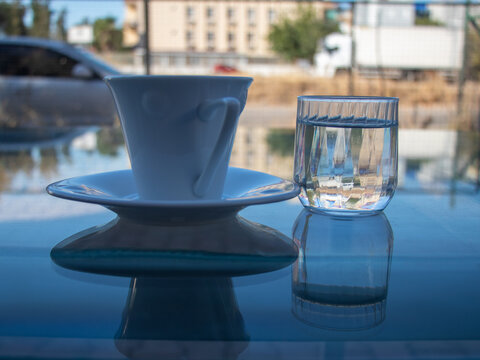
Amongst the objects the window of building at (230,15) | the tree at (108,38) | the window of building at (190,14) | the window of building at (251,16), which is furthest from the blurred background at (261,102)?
the tree at (108,38)

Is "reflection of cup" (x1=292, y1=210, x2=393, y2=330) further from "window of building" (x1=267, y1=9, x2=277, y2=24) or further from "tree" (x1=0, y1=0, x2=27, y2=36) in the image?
"window of building" (x1=267, y1=9, x2=277, y2=24)

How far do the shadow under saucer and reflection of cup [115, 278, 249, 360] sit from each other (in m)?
0.01

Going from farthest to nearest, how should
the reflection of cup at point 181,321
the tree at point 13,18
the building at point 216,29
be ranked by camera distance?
the building at point 216,29 < the tree at point 13,18 < the reflection of cup at point 181,321

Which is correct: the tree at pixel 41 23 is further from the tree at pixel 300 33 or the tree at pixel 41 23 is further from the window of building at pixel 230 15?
the window of building at pixel 230 15

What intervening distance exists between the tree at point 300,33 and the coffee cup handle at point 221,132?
14.7 metres

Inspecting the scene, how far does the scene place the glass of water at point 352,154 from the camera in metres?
0.27

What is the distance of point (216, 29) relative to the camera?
54.2 feet

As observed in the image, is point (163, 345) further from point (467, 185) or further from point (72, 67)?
point (72, 67)

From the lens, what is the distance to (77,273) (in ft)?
0.59

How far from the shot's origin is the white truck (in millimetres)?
4883

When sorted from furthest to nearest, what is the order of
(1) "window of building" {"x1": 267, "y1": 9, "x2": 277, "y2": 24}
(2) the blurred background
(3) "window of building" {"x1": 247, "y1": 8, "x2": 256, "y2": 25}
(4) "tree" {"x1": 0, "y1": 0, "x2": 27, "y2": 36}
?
(3) "window of building" {"x1": 247, "y1": 8, "x2": 256, "y2": 25}, (1) "window of building" {"x1": 267, "y1": 9, "x2": 277, "y2": 24}, (4) "tree" {"x1": 0, "y1": 0, "x2": 27, "y2": 36}, (2) the blurred background

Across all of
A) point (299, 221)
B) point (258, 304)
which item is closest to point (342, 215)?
point (299, 221)

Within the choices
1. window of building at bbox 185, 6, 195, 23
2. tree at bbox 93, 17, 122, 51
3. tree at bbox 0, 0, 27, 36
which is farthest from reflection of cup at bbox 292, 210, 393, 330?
tree at bbox 93, 17, 122, 51

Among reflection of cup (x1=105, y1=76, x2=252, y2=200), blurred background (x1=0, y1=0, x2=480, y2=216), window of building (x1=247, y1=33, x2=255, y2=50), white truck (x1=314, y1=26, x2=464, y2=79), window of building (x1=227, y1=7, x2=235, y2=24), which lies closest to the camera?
reflection of cup (x1=105, y1=76, x2=252, y2=200)
